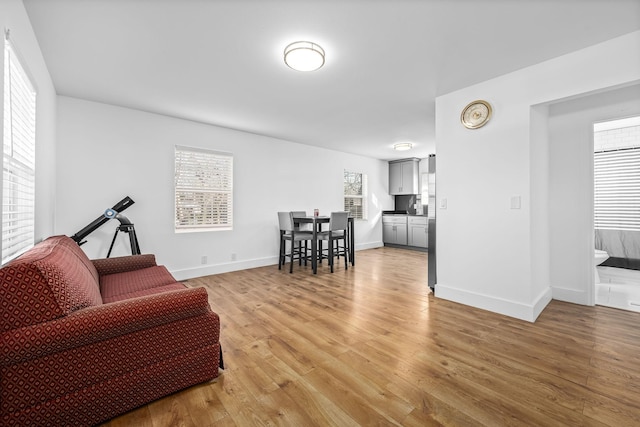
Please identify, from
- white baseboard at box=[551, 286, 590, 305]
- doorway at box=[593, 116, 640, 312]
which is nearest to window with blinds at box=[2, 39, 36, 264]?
white baseboard at box=[551, 286, 590, 305]

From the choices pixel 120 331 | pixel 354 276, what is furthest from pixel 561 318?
pixel 120 331

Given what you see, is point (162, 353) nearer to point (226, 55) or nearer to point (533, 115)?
point (226, 55)

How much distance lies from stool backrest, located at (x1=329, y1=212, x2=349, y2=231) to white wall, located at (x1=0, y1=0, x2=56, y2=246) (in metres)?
3.50

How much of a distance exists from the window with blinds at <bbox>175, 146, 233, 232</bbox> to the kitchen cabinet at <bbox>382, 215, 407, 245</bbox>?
4306 mm

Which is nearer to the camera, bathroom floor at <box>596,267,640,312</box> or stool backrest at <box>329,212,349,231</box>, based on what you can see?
bathroom floor at <box>596,267,640,312</box>

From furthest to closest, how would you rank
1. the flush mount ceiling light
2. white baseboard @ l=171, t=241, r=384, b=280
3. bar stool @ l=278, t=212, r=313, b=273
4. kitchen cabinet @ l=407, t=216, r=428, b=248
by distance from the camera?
kitchen cabinet @ l=407, t=216, r=428, b=248 < bar stool @ l=278, t=212, r=313, b=273 < white baseboard @ l=171, t=241, r=384, b=280 < the flush mount ceiling light

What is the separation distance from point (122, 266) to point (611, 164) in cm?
723

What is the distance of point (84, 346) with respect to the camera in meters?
1.25

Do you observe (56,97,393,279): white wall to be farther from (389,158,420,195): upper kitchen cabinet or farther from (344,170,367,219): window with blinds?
(389,158,420,195): upper kitchen cabinet

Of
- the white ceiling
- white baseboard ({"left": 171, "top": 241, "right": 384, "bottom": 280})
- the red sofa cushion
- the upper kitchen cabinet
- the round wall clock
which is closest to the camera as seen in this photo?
the white ceiling

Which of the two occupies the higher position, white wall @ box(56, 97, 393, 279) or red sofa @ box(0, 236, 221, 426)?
white wall @ box(56, 97, 393, 279)

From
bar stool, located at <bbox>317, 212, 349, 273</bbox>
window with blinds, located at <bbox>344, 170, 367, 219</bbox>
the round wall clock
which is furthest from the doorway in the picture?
window with blinds, located at <bbox>344, 170, 367, 219</bbox>

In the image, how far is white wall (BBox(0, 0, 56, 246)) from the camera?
1639 mm

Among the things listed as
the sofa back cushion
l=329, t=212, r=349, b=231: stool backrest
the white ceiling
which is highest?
the white ceiling
